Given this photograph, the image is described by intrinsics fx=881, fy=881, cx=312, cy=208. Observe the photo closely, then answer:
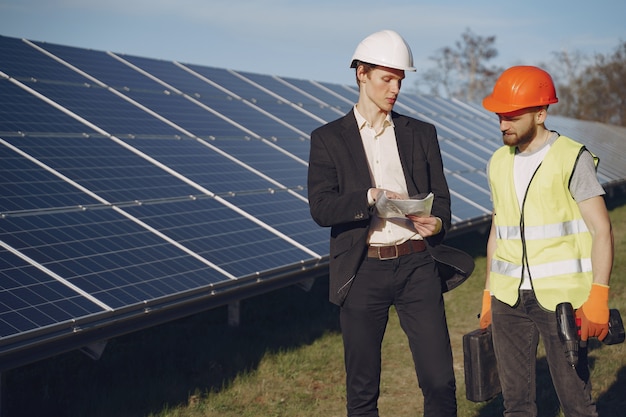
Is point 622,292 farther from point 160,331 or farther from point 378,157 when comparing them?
point 378,157

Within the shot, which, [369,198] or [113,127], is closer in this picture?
[369,198]

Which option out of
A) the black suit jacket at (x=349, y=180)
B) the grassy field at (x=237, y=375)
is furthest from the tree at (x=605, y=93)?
the black suit jacket at (x=349, y=180)

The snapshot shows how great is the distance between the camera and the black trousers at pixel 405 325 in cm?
477

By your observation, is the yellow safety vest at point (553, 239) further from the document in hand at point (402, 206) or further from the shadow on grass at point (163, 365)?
the shadow on grass at point (163, 365)

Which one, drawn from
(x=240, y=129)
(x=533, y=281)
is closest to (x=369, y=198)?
(x=533, y=281)

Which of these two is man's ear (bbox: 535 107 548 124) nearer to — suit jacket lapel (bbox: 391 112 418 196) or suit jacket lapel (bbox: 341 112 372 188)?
suit jacket lapel (bbox: 391 112 418 196)

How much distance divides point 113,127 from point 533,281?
6.03 meters

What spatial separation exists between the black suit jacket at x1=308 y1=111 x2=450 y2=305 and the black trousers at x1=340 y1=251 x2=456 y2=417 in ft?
0.35

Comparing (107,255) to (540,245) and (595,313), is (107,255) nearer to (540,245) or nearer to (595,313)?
(540,245)

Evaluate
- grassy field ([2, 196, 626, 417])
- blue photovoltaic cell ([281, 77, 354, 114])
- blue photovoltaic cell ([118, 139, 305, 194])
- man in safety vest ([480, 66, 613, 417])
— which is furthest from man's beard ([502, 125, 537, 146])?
blue photovoltaic cell ([281, 77, 354, 114])

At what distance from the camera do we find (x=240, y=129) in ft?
38.1

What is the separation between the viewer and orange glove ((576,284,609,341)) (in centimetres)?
441

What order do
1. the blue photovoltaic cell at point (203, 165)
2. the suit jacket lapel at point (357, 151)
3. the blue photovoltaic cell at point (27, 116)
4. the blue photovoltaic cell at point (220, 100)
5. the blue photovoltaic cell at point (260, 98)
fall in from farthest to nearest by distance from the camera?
1. the blue photovoltaic cell at point (260, 98)
2. the blue photovoltaic cell at point (220, 100)
3. the blue photovoltaic cell at point (203, 165)
4. the blue photovoltaic cell at point (27, 116)
5. the suit jacket lapel at point (357, 151)

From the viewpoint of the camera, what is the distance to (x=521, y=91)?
4664 millimetres
